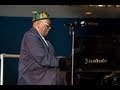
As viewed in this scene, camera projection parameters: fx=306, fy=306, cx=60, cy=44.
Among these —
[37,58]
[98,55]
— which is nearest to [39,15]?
[37,58]

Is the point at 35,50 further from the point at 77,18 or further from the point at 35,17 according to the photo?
the point at 77,18

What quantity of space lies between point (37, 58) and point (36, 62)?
0.03m

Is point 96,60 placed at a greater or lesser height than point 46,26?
lesser

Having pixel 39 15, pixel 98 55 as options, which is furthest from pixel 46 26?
pixel 98 55

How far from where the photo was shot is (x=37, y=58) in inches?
76.3

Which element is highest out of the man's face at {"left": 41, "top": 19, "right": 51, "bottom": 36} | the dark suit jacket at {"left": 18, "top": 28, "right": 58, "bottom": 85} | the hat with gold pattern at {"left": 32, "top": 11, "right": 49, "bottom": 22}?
the hat with gold pattern at {"left": 32, "top": 11, "right": 49, "bottom": 22}

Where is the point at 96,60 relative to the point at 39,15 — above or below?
below

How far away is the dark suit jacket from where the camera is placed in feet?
6.30

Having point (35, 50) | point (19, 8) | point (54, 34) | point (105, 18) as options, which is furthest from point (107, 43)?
point (19, 8)

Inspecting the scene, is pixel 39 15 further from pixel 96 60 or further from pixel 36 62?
pixel 96 60

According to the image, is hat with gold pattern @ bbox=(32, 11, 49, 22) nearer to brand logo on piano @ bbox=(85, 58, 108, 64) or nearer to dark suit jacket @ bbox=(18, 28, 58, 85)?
dark suit jacket @ bbox=(18, 28, 58, 85)

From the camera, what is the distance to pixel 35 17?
1.95 meters

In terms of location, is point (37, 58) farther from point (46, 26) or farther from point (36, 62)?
point (46, 26)

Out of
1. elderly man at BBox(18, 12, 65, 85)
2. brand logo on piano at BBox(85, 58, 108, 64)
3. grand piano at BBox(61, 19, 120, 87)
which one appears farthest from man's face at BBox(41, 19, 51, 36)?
brand logo on piano at BBox(85, 58, 108, 64)
